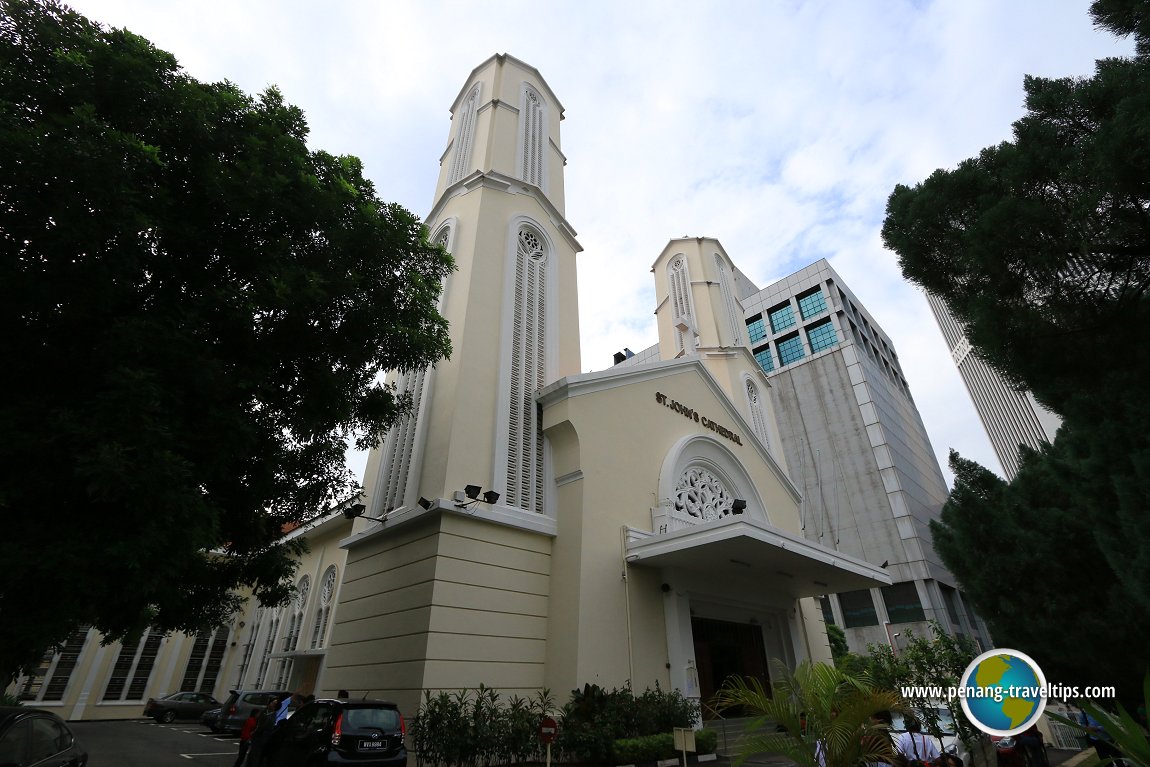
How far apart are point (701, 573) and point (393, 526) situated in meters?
7.13

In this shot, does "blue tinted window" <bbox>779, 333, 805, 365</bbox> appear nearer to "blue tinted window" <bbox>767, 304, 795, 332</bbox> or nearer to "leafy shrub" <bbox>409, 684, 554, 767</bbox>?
"blue tinted window" <bbox>767, 304, 795, 332</bbox>

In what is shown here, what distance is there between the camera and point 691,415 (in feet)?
52.3

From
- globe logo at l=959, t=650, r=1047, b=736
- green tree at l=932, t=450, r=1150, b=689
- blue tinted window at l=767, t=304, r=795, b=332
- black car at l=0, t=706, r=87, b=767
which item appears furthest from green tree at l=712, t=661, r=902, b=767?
blue tinted window at l=767, t=304, r=795, b=332

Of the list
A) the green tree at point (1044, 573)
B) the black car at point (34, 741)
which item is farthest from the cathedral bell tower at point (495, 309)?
the green tree at point (1044, 573)

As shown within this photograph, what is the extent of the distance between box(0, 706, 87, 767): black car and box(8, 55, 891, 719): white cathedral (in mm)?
4291

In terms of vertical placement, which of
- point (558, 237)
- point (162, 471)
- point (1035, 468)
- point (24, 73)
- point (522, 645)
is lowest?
point (522, 645)

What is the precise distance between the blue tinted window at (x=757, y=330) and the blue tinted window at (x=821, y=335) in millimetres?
3860

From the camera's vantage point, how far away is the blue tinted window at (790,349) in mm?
44688

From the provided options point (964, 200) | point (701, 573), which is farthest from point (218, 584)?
point (964, 200)

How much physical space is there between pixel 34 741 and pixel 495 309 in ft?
33.7

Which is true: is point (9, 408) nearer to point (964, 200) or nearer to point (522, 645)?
point (522, 645)

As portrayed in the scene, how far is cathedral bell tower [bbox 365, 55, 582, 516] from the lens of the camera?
460 inches

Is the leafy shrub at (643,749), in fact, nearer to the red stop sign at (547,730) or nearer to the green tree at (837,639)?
the red stop sign at (547,730)

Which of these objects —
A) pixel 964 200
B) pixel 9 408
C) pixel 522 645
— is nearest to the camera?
pixel 9 408
